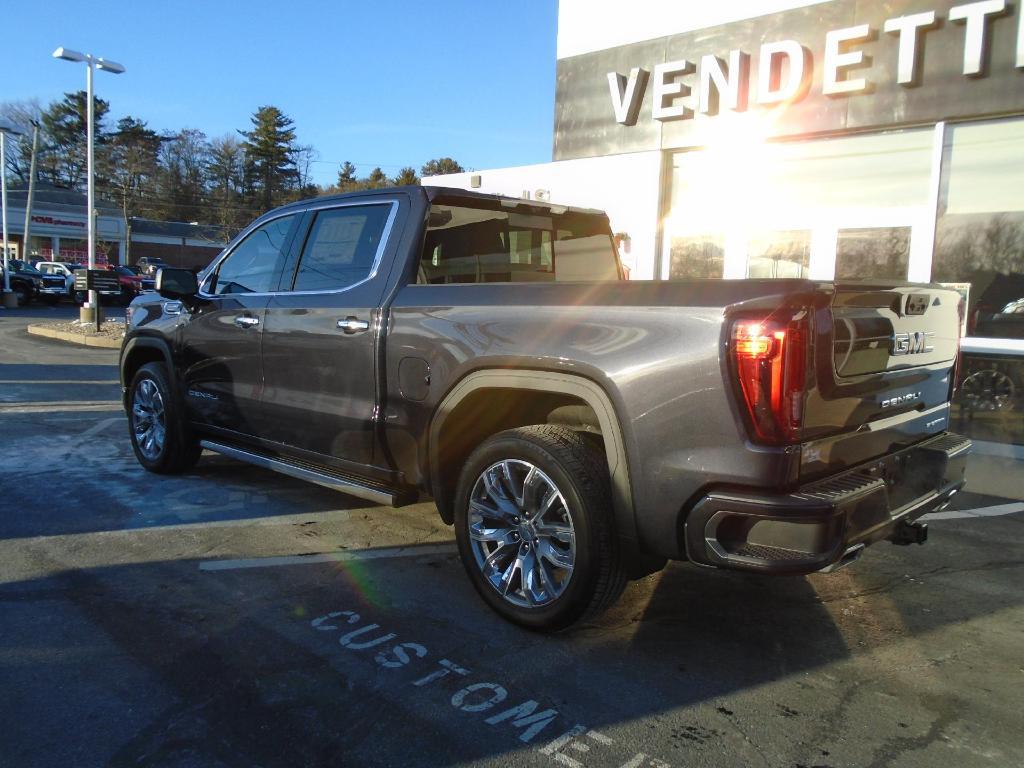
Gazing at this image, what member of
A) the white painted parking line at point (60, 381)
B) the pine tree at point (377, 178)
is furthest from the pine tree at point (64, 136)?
the white painted parking line at point (60, 381)

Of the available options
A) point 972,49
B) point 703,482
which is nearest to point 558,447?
point 703,482

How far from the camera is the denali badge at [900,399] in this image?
3.17 m

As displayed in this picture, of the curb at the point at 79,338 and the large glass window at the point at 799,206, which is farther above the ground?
the large glass window at the point at 799,206

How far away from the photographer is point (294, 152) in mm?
68562

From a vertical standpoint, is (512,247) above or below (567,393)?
above

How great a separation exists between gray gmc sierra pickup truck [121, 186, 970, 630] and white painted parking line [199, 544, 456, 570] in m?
0.45

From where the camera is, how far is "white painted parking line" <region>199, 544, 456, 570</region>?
4.18 metres

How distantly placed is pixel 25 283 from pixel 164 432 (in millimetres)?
30010

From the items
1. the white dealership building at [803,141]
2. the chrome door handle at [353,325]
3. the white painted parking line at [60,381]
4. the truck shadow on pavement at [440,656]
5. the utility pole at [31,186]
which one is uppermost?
the utility pole at [31,186]

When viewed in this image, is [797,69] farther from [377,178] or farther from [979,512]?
[377,178]

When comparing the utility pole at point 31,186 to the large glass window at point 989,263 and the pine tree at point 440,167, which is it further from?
the large glass window at point 989,263

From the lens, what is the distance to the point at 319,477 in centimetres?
440

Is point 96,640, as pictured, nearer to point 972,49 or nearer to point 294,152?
point 972,49

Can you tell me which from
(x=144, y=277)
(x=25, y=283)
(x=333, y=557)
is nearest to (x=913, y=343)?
(x=333, y=557)
